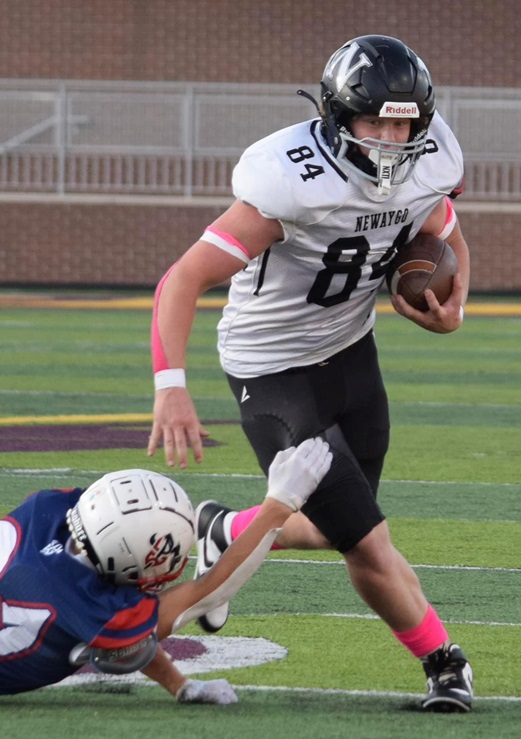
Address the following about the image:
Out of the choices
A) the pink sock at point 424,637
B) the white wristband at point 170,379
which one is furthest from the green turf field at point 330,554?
the white wristband at point 170,379

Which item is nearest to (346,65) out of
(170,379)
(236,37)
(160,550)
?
(170,379)

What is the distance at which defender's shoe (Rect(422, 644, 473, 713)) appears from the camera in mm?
4008

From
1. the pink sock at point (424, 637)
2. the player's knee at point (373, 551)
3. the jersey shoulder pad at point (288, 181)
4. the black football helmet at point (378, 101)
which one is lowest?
the pink sock at point (424, 637)

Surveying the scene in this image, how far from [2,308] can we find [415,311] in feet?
47.0

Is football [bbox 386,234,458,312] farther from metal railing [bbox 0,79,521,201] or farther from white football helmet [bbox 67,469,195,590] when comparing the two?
metal railing [bbox 0,79,521,201]

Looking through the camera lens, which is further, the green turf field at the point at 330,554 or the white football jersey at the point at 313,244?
the white football jersey at the point at 313,244

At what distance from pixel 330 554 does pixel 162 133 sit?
1597 centimetres

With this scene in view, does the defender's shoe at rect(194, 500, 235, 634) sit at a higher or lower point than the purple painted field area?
higher

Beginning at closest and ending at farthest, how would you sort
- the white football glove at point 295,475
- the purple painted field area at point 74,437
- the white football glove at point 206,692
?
1. the white football glove at point 295,475
2. the white football glove at point 206,692
3. the purple painted field area at point 74,437

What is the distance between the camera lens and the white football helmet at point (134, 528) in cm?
372

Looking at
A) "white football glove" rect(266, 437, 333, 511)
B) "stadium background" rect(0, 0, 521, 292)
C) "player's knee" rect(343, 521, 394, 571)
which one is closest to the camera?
"white football glove" rect(266, 437, 333, 511)

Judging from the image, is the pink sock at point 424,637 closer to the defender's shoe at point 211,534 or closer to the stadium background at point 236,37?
the defender's shoe at point 211,534

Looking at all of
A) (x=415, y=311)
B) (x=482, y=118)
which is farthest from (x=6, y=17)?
(x=415, y=311)

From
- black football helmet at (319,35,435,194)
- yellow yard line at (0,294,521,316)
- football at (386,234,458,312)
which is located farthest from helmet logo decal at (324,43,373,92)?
yellow yard line at (0,294,521,316)
